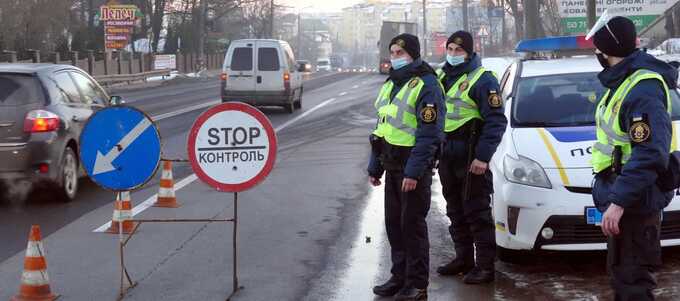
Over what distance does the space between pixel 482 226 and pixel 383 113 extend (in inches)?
42.3

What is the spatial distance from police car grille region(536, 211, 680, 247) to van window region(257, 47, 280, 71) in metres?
18.8

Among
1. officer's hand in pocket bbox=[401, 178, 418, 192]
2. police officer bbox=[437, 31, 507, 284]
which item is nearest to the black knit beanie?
officer's hand in pocket bbox=[401, 178, 418, 192]

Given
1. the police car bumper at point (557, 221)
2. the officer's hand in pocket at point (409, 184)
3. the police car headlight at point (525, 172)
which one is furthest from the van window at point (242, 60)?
the officer's hand in pocket at point (409, 184)

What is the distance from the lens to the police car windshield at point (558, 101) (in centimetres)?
781

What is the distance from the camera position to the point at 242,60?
2520cm

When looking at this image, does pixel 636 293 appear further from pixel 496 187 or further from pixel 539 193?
pixel 496 187

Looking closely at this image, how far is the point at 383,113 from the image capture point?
6.23 metres

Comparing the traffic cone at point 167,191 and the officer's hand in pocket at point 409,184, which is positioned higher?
the officer's hand in pocket at point 409,184

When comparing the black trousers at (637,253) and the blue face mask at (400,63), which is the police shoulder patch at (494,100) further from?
the black trousers at (637,253)

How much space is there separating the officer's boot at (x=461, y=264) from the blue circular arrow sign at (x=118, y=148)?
2124mm

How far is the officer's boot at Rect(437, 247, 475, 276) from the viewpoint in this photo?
6883 mm

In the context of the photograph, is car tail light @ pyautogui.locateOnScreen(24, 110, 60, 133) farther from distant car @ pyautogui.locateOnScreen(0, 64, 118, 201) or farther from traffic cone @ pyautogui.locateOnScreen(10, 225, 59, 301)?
traffic cone @ pyautogui.locateOnScreen(10, 225, 59, 301)

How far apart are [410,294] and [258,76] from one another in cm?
1918

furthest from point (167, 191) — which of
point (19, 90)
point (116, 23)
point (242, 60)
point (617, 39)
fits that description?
point (116, 23)
